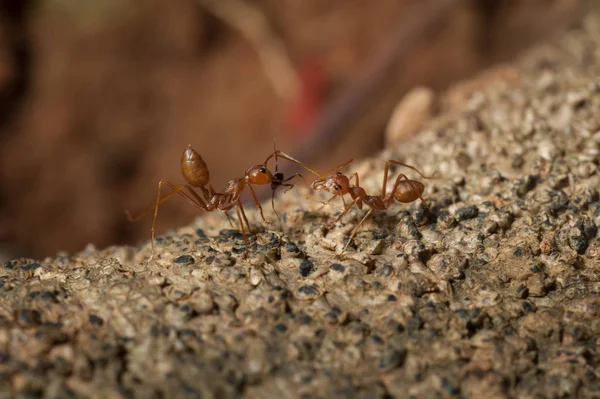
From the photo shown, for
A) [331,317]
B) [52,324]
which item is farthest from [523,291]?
[52,324]

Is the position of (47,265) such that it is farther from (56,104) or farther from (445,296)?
(56,104)

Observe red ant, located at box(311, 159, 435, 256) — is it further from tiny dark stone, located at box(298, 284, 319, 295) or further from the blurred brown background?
the blurred brown background

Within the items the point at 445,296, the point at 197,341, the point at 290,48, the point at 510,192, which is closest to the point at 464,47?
the point at 290,48

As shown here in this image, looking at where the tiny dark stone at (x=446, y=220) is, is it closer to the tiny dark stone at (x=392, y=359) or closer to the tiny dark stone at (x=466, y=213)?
the tiny dark stone at (x=466, y=213)

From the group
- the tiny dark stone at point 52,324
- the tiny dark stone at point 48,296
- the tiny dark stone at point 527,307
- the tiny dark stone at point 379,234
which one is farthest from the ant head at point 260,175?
the tiny dark stone at point 527,307

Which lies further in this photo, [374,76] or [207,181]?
[374,76]

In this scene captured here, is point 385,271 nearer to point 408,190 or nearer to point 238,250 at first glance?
point 408,190

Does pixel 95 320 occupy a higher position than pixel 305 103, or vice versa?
pixel 305 103
